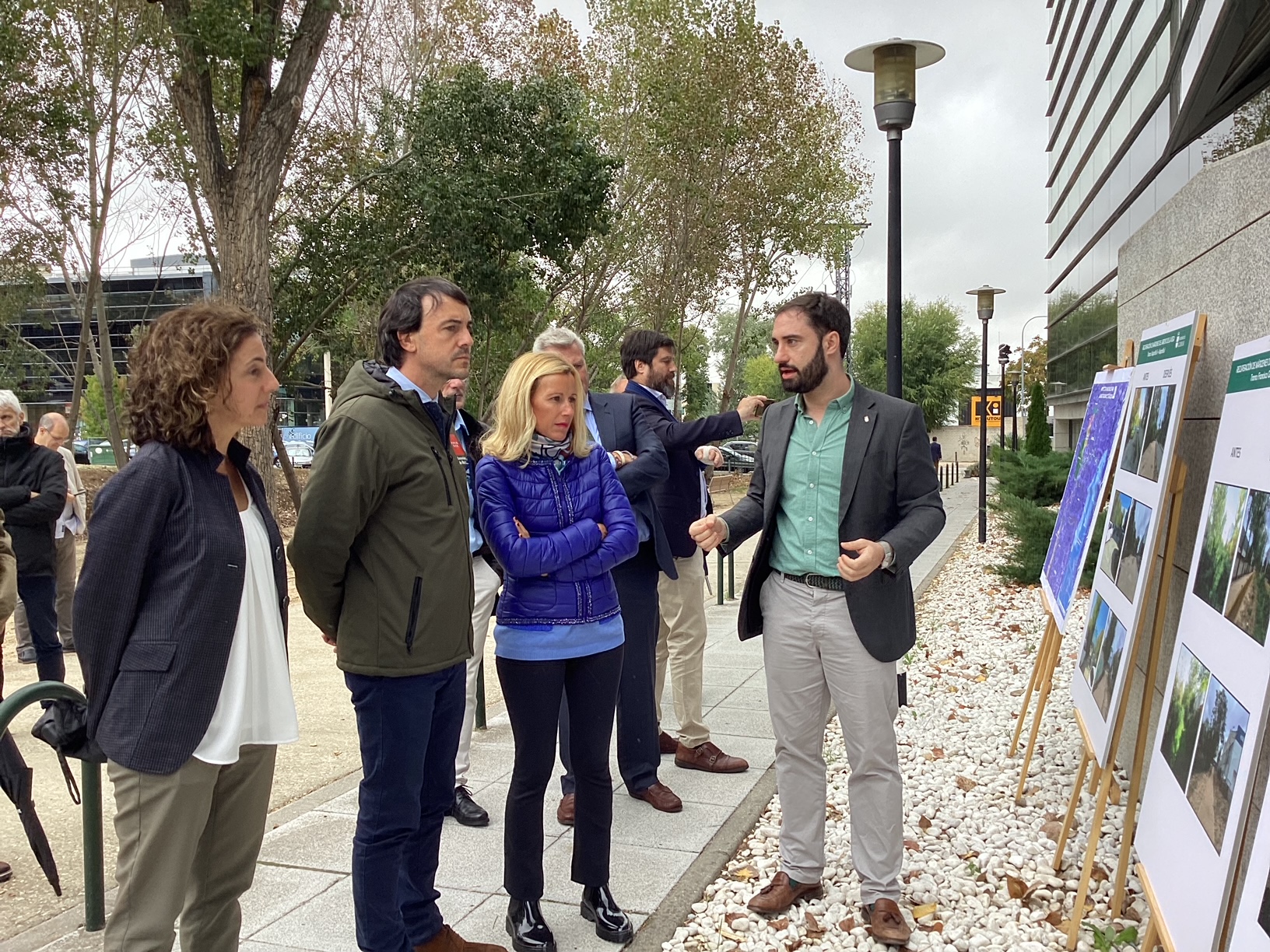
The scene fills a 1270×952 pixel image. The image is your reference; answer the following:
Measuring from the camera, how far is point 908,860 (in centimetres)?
408

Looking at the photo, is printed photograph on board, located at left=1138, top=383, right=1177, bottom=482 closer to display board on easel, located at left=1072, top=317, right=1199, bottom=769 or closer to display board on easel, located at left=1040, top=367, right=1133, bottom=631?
display board on easel, located at left=1072, top=317, right=1199, bottom=769

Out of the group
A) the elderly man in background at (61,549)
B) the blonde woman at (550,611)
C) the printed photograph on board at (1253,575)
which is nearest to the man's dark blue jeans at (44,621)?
the elderly man in background at (61,549)

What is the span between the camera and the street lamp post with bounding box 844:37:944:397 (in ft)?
23.4

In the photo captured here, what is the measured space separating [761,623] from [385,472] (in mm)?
1684

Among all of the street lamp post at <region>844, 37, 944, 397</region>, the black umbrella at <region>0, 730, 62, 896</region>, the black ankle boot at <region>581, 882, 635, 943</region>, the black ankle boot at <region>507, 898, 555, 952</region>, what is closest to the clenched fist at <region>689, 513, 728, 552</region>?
the black ankle boot at <region>581, 882, 635, 943</region>

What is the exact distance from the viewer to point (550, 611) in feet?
10.7

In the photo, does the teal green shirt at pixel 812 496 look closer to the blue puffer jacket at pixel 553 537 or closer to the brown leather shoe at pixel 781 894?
the blue puffer jacket at pixel 553 537

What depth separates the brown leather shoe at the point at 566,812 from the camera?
4.52 m

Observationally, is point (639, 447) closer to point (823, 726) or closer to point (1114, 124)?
point (823, 726)

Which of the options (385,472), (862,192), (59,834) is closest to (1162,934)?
(385,472)

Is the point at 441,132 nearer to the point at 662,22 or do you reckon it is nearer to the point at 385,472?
the point at 662,22

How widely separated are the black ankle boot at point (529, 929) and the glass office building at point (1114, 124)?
18.3 feet

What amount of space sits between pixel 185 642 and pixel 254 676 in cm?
26

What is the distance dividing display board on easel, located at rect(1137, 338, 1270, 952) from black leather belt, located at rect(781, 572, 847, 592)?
1.07 metres
